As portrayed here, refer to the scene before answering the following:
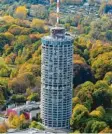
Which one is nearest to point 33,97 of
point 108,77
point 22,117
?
point 22,117

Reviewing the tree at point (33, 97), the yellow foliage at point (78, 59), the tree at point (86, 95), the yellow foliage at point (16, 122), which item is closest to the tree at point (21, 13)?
the yellow foliage at point (78, 59)

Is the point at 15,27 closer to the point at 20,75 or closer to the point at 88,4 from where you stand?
the point at 20,75

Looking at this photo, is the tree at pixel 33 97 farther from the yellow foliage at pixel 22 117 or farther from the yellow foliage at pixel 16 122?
the yellow foliage at pixel 16 122

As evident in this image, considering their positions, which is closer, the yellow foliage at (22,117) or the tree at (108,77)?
the yellow foliage at (22,117)

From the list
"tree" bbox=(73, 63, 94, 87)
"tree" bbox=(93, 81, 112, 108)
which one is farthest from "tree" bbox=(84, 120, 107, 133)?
"tree" bbox=(73, 63, 94, 87)

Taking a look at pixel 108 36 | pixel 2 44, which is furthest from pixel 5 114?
pixel 108 36

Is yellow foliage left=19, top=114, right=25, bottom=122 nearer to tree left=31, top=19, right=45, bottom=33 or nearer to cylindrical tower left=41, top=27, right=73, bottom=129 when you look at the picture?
cylindrical tower left=41, top=27, right=73, bottom=129
